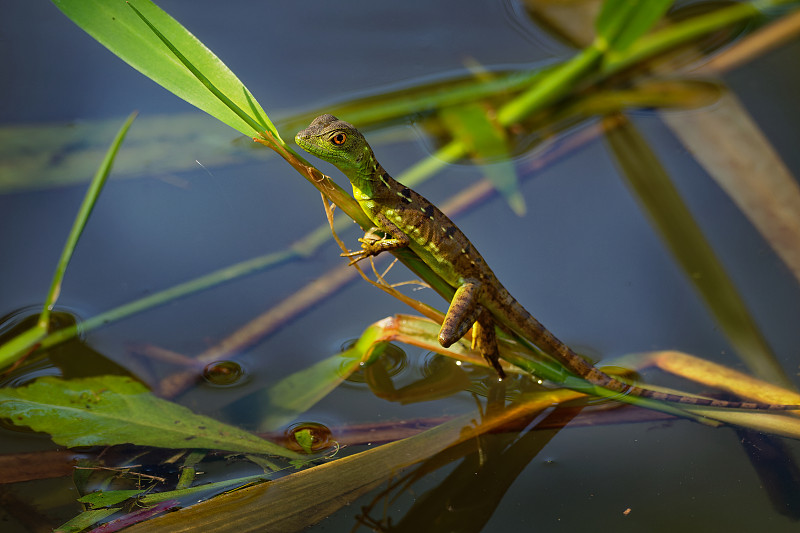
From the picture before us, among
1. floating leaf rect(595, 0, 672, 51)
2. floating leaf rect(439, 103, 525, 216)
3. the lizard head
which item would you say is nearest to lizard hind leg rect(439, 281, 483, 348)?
the lizard head

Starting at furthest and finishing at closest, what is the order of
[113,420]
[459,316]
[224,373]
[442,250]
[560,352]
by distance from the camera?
[224,373]
[560,352]
[442,250]
[459,316]
[113,420]

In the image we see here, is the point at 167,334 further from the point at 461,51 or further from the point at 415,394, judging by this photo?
the point at 461,51

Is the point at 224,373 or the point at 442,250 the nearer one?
the point at 442,250

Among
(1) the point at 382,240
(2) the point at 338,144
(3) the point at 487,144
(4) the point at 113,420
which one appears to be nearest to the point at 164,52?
(2) the point at 338,144

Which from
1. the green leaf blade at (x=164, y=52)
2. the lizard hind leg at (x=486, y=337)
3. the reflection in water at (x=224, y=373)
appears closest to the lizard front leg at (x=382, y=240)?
the lizard hind leg at (x=486, y=337)

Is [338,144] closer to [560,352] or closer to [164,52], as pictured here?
[164,52]

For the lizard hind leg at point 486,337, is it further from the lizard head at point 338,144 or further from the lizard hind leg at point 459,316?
the lizard head at point 338,144

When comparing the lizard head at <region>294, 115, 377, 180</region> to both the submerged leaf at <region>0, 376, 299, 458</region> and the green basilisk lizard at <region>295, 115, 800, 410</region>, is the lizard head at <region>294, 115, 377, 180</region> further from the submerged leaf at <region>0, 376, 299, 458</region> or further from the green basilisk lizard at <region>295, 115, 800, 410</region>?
the submerged leaf at <region>0, 376, 299, 458</region>
